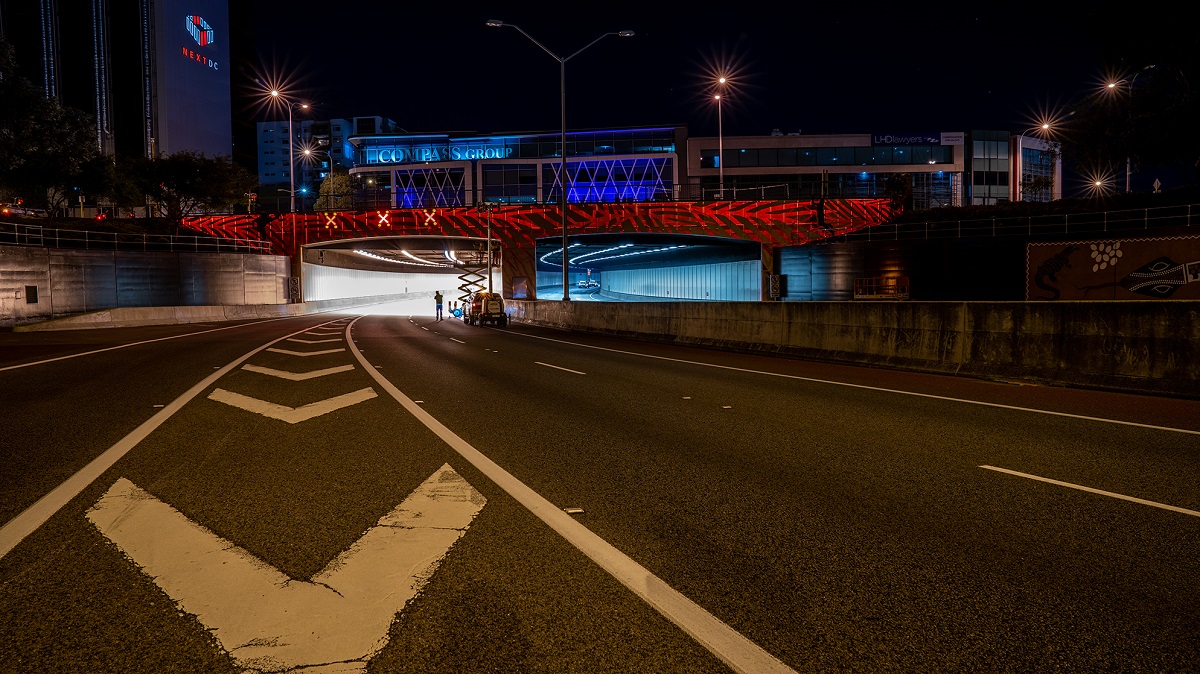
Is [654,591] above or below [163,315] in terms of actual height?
below

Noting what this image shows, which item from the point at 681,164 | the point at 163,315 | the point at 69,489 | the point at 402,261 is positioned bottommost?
the point at 69,489

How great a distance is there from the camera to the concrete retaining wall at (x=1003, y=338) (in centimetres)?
1112

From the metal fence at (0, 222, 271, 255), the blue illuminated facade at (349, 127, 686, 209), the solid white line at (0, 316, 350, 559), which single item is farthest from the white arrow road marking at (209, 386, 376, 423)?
the blue illuminated facade at (349, 127, 686, 209)

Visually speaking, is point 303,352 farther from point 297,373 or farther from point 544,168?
point 544,168

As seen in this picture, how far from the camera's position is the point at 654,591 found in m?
→ 3.70

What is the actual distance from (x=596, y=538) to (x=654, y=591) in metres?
0.87

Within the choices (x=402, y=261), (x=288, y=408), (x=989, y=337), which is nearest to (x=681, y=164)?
(x=402, y=261)

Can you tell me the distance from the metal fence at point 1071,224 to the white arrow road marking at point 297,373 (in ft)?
106

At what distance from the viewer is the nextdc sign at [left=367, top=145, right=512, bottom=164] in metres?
96.1

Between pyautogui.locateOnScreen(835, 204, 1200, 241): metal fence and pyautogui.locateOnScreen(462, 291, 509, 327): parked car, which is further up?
pyautogui.locateOnScreen(835, 204, 1200, 241): metal fence

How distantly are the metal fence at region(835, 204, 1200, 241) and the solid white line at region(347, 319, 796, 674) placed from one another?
3460 centimetres

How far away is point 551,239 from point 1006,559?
5800cm

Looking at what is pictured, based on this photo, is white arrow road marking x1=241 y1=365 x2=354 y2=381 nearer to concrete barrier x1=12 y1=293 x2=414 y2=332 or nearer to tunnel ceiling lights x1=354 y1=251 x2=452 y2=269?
concrete barrier x1=12 y1=293 x2=414 y2=332

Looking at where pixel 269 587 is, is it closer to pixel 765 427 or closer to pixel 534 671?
pixel 534 671
